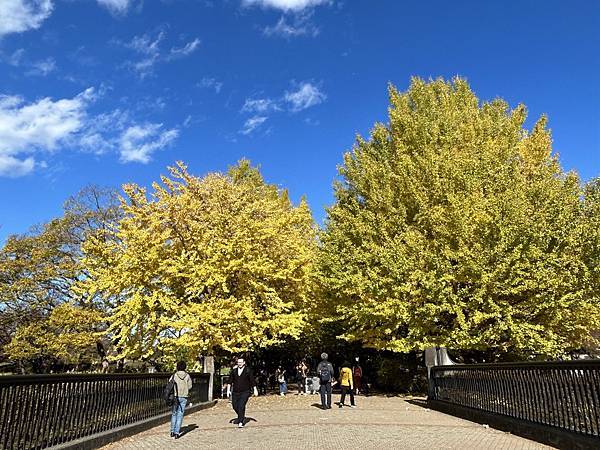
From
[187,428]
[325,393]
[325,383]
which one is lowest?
[187,428]

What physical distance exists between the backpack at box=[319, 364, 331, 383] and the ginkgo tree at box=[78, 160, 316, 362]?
13.0 ft

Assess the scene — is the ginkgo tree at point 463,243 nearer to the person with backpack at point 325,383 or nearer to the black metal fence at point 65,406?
the person with backpack at point 325,383

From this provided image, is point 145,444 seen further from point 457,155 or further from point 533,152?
point 533,152

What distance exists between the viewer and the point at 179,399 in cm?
997

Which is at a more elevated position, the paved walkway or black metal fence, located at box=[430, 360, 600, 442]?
black metal fence, located at box=[430, 360, 600, 442]

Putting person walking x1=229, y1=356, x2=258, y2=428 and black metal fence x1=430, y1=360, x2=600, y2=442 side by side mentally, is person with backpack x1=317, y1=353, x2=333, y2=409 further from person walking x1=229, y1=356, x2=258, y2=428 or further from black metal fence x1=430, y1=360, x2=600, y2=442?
person walking x1=229, y1=356, x2=258, y2=428

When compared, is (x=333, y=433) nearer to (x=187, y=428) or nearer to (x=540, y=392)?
(x=187, y=428)

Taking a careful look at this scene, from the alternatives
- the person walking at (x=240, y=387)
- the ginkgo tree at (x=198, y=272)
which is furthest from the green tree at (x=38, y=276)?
the person walking at (x=240, y=387)

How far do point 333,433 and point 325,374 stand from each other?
207 inches

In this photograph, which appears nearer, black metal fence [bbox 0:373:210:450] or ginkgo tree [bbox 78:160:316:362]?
black metal fence [bbox 0:373:210:450]

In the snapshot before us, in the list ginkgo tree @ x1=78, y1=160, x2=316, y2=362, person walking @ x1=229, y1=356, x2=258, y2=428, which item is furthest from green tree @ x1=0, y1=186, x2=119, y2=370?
person walking @ x1=229, y1=356, x2=258, y2=428

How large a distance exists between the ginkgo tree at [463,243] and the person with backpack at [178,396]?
27.7 ft

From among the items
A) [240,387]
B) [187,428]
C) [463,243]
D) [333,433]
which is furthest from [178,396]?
[463,243]

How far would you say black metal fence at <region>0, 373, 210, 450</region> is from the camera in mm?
6414
